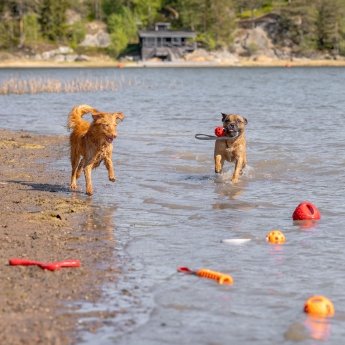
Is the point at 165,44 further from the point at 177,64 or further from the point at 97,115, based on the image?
the point at 97,115

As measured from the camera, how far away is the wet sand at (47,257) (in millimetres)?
6242

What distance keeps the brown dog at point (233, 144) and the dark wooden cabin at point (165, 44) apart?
374ft

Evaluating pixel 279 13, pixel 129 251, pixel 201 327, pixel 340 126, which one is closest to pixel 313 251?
pixel 129 251

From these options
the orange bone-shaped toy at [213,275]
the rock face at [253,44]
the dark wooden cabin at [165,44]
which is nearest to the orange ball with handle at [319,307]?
the orange bone-shaped toy at [213,275]

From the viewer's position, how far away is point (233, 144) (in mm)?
14148

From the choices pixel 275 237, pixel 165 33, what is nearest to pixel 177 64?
pixel 165 33

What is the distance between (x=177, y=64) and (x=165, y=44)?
6.02 metres

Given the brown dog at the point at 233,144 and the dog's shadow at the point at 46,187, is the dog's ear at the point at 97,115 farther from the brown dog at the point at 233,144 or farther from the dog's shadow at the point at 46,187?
the brown dog at the point at 233,144

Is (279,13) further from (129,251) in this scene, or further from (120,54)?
(129,251)

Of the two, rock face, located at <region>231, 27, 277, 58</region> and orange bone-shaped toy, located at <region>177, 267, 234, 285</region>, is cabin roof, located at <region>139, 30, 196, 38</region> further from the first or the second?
orange bone-shaped toy, located at <region>177, 267, 234, 285</region>

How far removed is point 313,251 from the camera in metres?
8.91

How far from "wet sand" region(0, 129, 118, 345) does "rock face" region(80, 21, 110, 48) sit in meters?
123

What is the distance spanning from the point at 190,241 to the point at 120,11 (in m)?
142

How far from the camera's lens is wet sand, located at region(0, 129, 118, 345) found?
20.5ft
